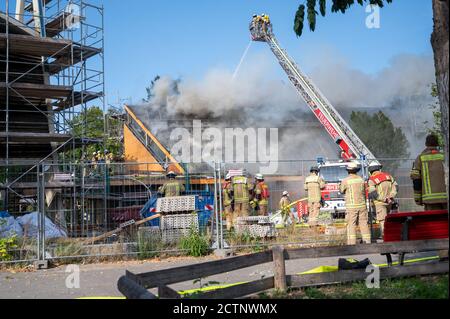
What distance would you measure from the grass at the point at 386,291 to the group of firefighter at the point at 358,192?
5.47 feet

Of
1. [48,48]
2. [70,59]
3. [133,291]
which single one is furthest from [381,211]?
[70,59]

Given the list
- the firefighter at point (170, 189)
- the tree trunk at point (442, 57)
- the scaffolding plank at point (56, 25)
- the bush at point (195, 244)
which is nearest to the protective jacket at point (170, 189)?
the firefighter at point (170, 189)

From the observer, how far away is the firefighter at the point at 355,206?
931 cm

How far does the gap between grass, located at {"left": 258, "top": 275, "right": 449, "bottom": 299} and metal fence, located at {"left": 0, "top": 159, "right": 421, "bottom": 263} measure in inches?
171

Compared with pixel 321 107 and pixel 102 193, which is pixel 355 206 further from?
pixel 321 107

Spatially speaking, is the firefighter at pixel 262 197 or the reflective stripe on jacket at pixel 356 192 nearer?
the reflective stripe on jacket at pixel 356 192

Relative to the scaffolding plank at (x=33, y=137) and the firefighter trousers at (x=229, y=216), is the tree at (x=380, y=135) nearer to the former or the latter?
the scaffolding plank at (x=33, y=137)

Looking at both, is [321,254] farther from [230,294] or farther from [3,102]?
[3,102]

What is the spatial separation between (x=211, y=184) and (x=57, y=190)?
13.4 ft

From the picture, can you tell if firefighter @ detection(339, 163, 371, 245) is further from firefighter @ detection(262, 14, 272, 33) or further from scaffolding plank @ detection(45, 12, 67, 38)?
firefighter @ detection(262, 14, 272, 33)

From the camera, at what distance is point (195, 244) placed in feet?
31.1

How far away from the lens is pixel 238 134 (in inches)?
1118

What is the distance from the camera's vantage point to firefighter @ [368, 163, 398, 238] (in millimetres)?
10117
